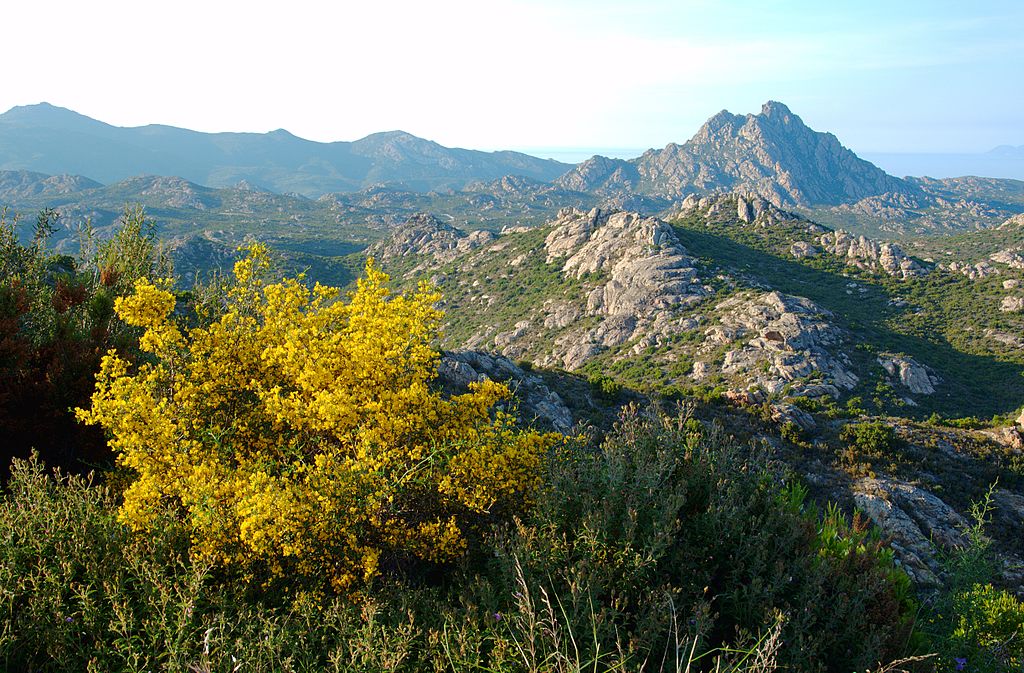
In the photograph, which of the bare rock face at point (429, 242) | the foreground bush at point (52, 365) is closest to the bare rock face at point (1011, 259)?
the bare rock face at point (429, 242)

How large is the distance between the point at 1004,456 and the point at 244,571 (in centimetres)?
3013

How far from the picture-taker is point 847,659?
455cm

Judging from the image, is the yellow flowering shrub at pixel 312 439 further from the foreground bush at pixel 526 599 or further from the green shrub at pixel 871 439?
the green shrub at pixel 871 439

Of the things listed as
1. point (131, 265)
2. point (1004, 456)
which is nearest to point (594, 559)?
point (131, 265)

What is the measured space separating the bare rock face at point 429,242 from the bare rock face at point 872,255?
8629cm

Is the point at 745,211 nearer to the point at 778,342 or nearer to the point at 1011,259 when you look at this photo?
the point at 1011,259

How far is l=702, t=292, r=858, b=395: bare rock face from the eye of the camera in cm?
5353

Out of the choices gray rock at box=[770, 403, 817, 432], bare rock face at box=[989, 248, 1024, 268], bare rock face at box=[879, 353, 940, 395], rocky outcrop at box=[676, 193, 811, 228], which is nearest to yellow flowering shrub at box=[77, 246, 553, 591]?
gray rock at box=[770, 403, 817, 432]

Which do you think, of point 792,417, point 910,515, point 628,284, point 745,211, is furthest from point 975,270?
point 910,515

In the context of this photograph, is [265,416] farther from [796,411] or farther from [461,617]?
[796,411]

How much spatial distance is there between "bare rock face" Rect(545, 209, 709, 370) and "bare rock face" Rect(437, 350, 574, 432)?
46.2 meters

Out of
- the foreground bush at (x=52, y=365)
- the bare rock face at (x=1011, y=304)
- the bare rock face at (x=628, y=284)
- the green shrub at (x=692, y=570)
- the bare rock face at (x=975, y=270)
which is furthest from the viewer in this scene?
the bare rock face at (x=975, y=270)

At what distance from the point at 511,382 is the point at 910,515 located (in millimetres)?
14809

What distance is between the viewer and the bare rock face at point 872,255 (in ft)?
287
